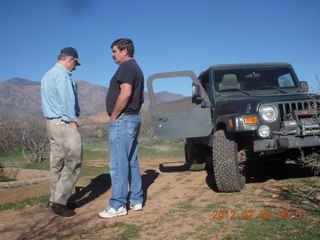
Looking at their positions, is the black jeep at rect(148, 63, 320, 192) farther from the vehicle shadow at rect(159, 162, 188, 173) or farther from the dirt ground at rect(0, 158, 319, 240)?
the vehicle shadow at rect(159, 162, 188, 173)

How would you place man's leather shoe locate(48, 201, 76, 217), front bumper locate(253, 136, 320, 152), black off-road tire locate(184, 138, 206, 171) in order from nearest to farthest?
man's leather shoe locate(48, 201, 76, 217)
front bumper locate(253, 136, 320, 152)
black off-road tire locate(184, 138, 206, 171)

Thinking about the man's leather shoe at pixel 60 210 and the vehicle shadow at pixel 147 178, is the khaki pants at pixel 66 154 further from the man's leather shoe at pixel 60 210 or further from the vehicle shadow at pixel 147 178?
the vehicle shadow at pixel 147 178

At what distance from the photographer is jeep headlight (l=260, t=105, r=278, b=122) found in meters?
3.98

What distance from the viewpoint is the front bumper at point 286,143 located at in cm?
379

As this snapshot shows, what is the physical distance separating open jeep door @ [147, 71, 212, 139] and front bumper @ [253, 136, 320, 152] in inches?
41.2

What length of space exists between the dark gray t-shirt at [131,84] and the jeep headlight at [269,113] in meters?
1.51

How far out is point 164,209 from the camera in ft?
12.1

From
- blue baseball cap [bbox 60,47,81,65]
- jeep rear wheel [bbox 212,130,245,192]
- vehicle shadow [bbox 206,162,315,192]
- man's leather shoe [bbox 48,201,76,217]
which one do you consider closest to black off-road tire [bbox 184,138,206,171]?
vehicle shadow [bbox 206,162,315,192]

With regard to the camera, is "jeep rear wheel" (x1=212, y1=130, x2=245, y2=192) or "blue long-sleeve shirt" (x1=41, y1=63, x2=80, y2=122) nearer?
"blue long-sleeve shirt" (x1=41, y1=63, x2=80, y2=122)

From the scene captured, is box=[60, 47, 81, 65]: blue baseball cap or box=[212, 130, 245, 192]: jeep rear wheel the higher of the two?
box=[60, 47, 81, 65]: blue baseball cap

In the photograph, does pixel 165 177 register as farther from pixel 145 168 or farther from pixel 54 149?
pixel 54 149

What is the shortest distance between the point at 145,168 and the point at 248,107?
363cm

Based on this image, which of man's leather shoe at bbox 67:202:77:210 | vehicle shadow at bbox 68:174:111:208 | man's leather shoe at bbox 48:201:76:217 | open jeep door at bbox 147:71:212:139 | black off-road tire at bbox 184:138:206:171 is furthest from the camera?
black off-road tire at bbox 184:138:206:171

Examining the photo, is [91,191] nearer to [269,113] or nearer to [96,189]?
[96,189]
